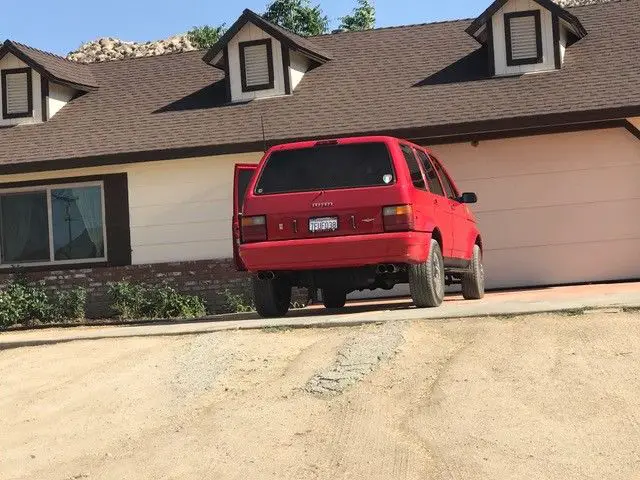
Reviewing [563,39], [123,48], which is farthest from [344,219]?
[123,48]

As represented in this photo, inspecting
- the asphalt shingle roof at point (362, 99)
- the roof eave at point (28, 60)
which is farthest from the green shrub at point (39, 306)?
the roof eave at point (28, 60)

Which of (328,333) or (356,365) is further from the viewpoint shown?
(328,333)

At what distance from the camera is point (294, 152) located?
429 inches

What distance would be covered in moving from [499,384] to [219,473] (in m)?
2.17

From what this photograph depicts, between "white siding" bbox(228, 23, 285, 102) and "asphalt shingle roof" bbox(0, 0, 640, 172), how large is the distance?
27 cm

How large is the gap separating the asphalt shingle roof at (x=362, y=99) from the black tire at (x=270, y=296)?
5829 millimetres

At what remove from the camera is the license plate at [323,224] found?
1049 centimetres

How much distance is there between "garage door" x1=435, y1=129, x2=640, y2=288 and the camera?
654 inches

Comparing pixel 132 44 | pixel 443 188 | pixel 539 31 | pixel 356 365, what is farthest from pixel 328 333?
pixel 132 44

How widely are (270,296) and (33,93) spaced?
10.9m

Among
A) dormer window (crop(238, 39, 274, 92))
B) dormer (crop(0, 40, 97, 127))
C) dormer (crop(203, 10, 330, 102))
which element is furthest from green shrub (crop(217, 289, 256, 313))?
dormer (crop(0, 40, 97, 127))

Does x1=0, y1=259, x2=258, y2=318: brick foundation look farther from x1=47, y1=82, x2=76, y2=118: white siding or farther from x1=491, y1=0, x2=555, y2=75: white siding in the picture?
x1=491, y1=0, x2=555, y2=75: white siding

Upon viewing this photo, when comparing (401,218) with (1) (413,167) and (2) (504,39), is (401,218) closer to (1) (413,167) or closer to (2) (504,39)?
(1) (413,167)

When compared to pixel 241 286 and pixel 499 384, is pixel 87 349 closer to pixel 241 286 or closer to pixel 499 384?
pixel 499 384
